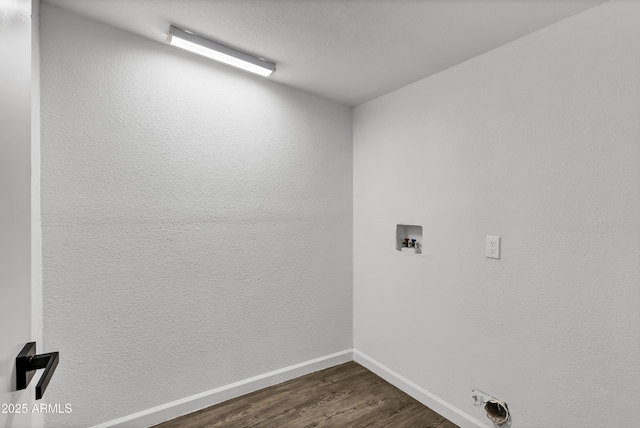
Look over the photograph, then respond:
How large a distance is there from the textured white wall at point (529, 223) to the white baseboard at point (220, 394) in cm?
57

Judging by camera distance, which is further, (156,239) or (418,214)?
(418,214)

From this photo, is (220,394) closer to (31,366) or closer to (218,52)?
(31,366)

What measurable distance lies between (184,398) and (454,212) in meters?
2.10

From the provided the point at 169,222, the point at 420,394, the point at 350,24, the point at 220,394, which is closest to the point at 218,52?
the point at 350,24

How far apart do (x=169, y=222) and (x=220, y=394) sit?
1.21 m

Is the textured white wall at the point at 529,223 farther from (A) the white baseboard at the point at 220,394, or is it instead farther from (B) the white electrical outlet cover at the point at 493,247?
(A) the white baseboard at the point at 220,394

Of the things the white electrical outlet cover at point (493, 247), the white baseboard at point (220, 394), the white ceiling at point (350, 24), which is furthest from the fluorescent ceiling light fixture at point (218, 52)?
the white baseboard at point (220, 394)

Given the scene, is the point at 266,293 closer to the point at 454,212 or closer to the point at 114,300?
the point at 114,300

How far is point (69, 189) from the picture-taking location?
5.18 feet

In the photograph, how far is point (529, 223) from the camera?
1596 mm

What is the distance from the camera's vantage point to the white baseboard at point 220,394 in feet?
5.77

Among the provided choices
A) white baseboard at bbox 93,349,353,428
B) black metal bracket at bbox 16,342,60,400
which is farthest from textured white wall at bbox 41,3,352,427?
black metal bracket at bbox 16,342,60,400

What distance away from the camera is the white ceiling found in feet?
4.67

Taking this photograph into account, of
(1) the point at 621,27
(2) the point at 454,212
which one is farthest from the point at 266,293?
(1) the point at 621,27
